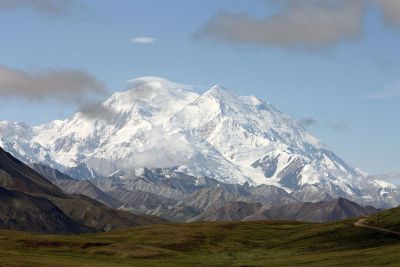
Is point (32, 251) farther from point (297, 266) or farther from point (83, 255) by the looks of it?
point (297, 266)

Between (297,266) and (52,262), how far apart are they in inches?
2014

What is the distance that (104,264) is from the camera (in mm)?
168125

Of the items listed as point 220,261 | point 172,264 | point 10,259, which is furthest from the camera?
point 220,261

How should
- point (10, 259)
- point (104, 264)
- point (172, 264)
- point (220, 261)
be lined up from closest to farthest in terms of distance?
point (10, 259), point (104, 264), point (172, 264), point (220, 261)

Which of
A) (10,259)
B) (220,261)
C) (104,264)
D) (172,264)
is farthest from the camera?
(220,261)

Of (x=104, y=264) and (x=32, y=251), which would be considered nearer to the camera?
(x=104, y=264)

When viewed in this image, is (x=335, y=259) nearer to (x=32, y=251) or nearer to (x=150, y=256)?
(x=150, y=256)

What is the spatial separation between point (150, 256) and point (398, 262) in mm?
66741

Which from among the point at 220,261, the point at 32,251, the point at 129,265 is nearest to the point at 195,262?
the point at 220,261

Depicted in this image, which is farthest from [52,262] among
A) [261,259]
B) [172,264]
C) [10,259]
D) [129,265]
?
[261,259]

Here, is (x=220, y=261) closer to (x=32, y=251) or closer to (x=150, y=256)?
(x=150, y=256)

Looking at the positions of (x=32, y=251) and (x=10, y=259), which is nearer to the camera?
(x=10, y=259)

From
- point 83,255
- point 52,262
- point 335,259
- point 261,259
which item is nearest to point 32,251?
point 83,255

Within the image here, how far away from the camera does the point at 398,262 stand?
158 metres
